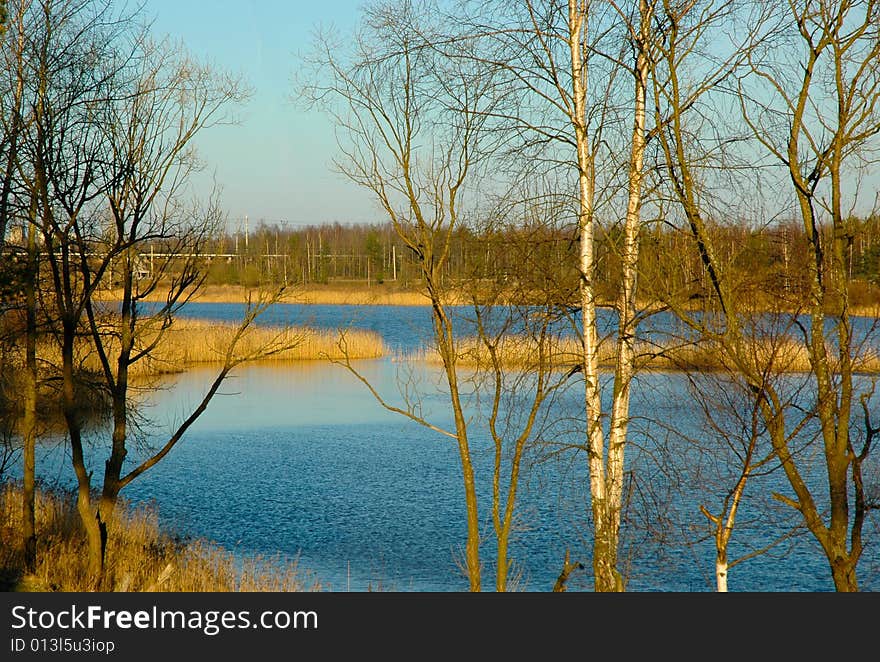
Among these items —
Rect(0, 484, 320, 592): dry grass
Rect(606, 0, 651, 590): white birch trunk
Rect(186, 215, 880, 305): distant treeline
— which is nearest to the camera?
Rect(186, 215, 880, 305): distant treeline

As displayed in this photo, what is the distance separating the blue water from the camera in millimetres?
9141

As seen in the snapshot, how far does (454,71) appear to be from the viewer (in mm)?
7266

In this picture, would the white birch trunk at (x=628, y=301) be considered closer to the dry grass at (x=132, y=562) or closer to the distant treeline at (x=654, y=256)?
the distant treeline at (x=654, y=256)

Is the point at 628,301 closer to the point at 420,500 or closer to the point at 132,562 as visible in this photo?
the point at 132,562

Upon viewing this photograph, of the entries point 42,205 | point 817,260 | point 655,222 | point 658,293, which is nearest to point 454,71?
point 655,222

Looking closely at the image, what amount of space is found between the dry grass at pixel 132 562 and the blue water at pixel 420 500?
634mm

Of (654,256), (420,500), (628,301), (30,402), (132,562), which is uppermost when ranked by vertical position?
(654,256)

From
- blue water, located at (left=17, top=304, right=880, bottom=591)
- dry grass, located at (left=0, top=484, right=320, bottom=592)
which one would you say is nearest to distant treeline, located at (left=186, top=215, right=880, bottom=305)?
blue water, located at (left=17, top=304, right=880, bottom=591)

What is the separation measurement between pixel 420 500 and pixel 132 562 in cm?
438

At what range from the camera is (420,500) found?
12297 millimetres

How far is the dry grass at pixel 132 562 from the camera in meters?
8.11

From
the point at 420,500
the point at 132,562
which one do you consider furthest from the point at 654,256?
the point at 420,500

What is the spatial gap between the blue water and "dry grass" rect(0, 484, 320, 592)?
2.08ft

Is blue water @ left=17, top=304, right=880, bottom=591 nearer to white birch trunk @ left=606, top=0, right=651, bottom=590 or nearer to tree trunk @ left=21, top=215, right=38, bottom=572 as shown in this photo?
white birch trunk @ left=606, top=0, right=651, bottom=590
